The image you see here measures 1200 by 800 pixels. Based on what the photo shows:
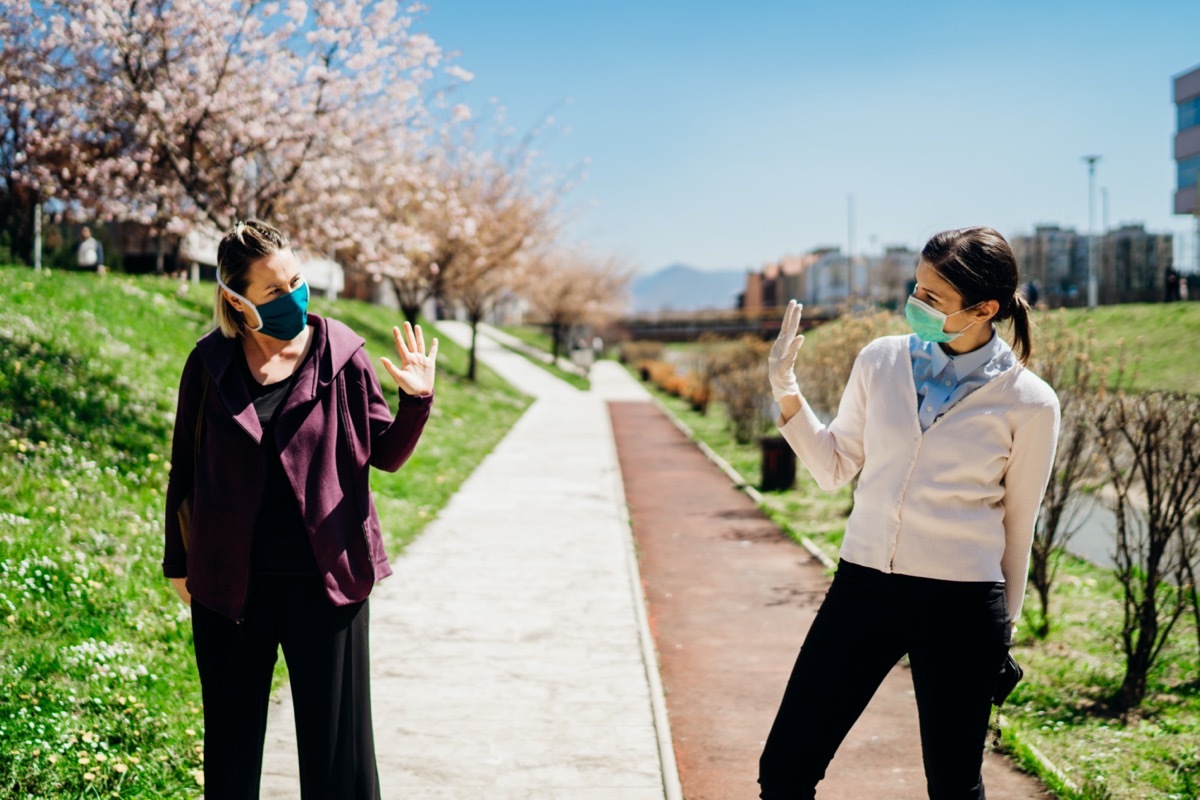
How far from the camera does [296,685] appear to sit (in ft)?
9.22

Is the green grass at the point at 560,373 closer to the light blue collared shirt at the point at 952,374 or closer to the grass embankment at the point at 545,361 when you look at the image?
the grass embankment at the point at 545,361

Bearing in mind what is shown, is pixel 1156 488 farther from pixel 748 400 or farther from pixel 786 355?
pixel 748 400

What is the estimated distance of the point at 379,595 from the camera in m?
6.98

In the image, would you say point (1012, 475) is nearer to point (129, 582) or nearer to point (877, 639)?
point (877, 639)

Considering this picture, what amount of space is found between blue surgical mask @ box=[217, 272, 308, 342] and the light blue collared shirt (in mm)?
1683

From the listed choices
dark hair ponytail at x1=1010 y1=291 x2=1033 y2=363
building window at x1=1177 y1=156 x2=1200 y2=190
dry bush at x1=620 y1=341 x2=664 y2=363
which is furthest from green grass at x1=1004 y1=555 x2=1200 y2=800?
building window at x1=1177 y1=156 x2=1200 y2=190

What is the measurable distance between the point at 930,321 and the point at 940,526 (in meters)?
0.55

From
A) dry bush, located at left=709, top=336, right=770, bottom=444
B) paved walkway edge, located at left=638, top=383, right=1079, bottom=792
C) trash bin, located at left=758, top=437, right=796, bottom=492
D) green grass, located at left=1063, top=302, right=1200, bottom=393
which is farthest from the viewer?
green grass, located at left=1063, top=302, right=1200, bottom=393

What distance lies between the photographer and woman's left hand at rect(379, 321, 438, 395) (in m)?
2.93

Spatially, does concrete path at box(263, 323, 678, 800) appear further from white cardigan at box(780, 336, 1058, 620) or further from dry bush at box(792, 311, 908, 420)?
dry bush at box(792, 311, 908, 420)

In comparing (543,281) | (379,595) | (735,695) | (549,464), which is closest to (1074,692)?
(735,695)

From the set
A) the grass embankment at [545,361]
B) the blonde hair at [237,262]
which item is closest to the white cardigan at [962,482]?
the blonde hair at [237,262]

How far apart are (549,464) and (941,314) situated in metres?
11.8

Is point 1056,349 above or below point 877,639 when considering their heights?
above
